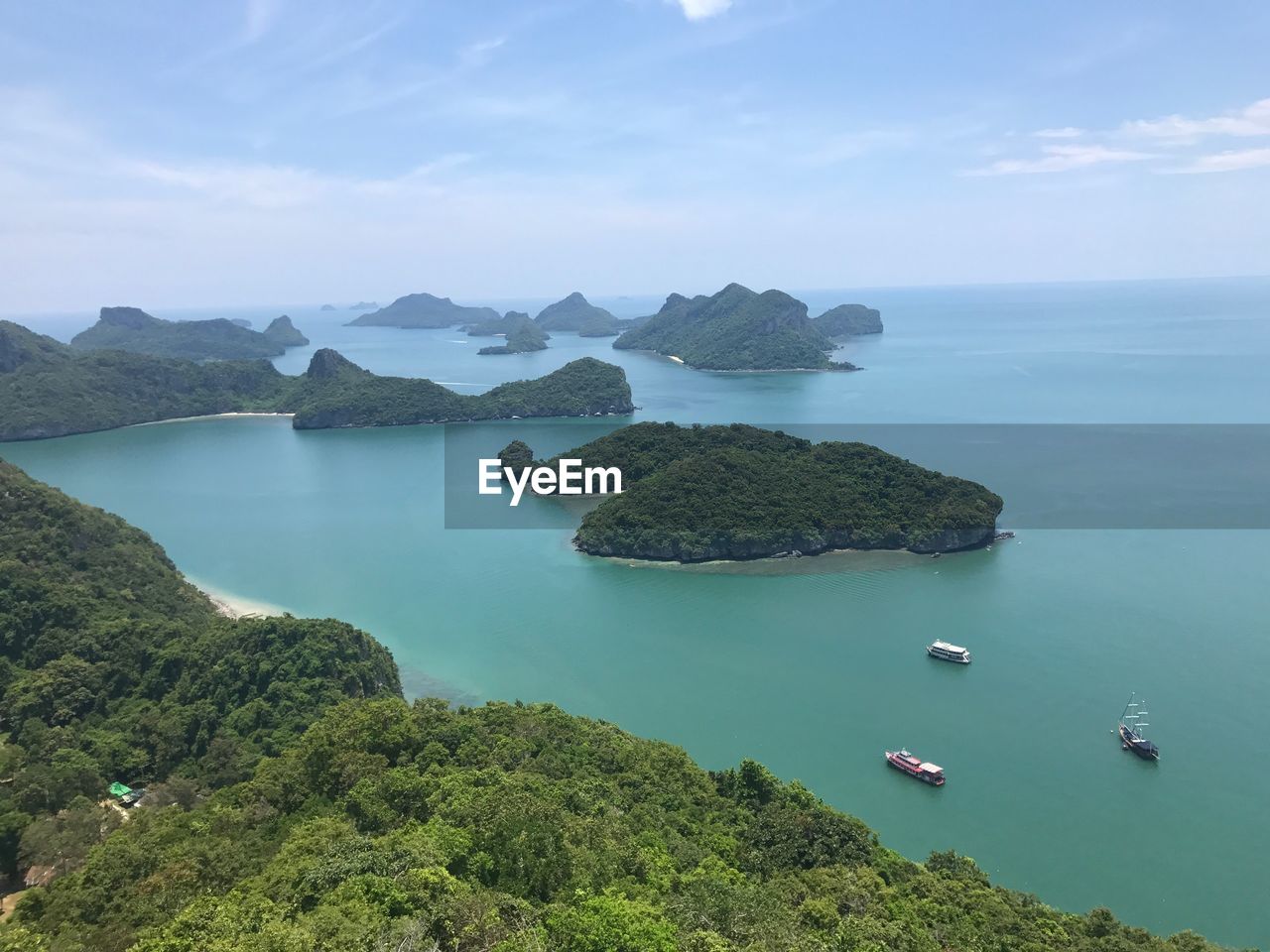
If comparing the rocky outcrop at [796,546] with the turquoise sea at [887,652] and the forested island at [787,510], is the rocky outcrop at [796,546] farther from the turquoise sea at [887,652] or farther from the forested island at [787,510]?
the turquoise sea at [887,652]

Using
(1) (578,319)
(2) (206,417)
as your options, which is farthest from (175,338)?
(1) (578,319)

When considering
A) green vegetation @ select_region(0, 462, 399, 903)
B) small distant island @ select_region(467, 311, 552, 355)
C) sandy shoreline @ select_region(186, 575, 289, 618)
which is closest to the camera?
green vegetation @ select_region(0, 462, 399, 903)

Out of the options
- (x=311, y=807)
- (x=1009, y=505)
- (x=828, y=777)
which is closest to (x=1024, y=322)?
(x=1009, y=505)

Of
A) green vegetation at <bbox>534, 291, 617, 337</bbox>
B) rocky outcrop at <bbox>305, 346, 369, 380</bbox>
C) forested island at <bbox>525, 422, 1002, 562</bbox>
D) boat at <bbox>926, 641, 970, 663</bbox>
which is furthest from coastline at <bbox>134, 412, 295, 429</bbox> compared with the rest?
green vegetation at <bbox>534, 291, 617, 337</bbox>

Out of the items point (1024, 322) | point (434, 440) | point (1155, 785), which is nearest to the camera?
point (1155, 785)

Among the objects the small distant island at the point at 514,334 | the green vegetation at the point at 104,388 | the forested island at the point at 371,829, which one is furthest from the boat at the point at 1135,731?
the small distant island at the point at 514,334

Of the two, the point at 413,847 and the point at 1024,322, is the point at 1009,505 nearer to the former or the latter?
the point at 413,847

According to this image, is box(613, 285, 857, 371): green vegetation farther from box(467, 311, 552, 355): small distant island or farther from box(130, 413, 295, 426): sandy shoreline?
box(130, 413, 295, 426): sandy shoreline
